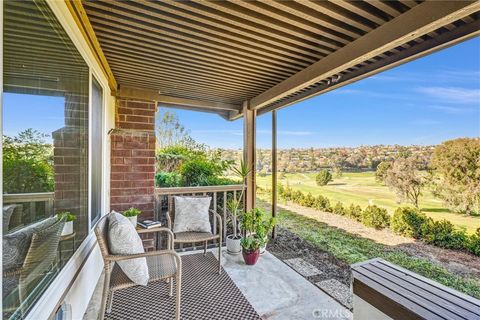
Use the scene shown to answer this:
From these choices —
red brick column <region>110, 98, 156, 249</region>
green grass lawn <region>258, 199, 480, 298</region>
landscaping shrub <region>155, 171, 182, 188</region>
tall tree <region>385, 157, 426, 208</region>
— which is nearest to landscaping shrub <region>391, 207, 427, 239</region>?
tall tree <region>385, 157, 426, 208</region>

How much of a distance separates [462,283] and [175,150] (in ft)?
13.3

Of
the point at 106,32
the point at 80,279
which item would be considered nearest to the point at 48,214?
the point at 80,279

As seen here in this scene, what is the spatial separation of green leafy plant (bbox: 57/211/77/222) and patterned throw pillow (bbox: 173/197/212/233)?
1344 millimetres

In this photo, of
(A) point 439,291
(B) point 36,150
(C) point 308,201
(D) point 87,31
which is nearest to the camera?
(B) point 36,150

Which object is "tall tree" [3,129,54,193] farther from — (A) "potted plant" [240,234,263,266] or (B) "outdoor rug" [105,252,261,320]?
(A) "potted plant" [240,234,263,266]

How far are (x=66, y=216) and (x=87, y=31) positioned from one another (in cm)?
142

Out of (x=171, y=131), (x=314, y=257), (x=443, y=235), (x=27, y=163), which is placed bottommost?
(x=314, y=257)

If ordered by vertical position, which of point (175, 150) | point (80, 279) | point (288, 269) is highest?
point (175, 150)

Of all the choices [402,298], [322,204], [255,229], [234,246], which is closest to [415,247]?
[322,204]

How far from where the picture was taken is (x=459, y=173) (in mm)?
2201

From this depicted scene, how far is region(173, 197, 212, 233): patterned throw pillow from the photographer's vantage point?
10.1 ft

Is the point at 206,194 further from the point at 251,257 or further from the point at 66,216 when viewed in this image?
the point at 66,216

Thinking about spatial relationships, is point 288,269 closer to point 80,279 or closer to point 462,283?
point 462,283

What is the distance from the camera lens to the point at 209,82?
129 inches
